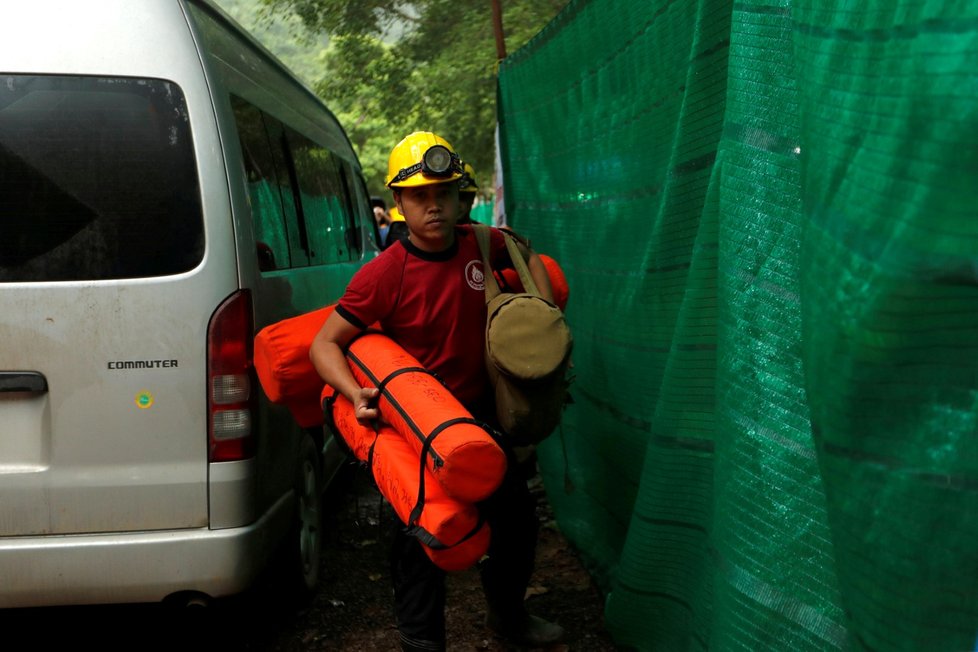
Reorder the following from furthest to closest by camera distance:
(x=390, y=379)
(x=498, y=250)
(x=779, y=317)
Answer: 1. (x=498, y=250)
2. (x=390, y=379)
3. (x=779, y=317)

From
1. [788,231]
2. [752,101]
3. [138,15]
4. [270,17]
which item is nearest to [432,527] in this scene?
[788,231]

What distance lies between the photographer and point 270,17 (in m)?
15.8

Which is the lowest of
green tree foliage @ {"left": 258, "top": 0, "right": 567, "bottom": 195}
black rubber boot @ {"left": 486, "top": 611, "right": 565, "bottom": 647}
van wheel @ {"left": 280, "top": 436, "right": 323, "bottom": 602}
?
black rubber boot @ {"left": 486, "top": 611, "right": 565, "bottom": 647}

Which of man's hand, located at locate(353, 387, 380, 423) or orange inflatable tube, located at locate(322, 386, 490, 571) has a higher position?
man's hand, located at locate(353, 387, 380, 423)

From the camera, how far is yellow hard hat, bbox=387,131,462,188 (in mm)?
3264

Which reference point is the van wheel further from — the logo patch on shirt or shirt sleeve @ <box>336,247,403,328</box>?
the logo patch on shirt

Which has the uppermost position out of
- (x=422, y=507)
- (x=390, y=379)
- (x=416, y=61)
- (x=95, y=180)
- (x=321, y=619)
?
(x=416, y=61)

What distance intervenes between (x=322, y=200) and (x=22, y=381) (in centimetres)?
259

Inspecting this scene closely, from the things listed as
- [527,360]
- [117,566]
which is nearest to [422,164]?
[527,360]

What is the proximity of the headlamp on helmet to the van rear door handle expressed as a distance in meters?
1.25

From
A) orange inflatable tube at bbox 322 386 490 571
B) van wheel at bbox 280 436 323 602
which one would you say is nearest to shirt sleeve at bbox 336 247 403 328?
orange inflatable tube at bbox 322 386 490 571

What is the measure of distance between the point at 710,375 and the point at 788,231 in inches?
24.4

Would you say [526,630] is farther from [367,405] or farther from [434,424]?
[434,424]

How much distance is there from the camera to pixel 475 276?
11.1 feet
